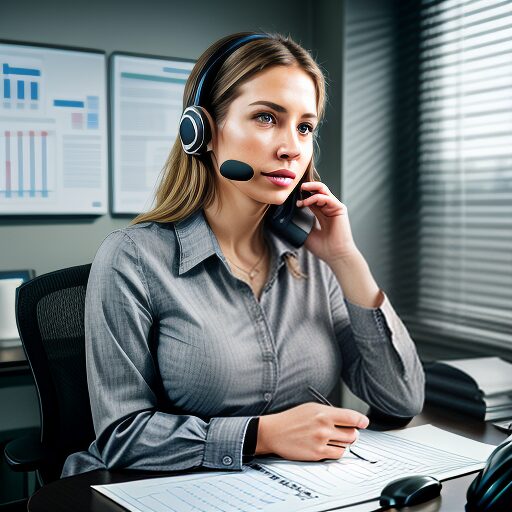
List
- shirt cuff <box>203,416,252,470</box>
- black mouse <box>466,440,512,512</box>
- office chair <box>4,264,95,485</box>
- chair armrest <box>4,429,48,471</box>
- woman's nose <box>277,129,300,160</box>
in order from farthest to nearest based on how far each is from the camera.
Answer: office chair <box>4,264,95,485</box>
chair armrest <box>4,429,48,471</box>
woman's nose <box>277,129,300,160</box>
shirt cuff <box>203,416,252,470</box>
black mouse <box>466,440,512,512</box>

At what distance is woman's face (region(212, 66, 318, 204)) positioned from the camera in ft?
3.75

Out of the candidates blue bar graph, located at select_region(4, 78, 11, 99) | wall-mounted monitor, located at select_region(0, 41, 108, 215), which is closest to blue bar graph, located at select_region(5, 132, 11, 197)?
wall-mounted monitor, located at select_region(0, 41, 108, 215)

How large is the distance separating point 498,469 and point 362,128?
1782 millimetres

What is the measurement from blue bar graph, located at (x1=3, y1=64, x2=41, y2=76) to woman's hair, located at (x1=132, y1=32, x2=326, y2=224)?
0.97m

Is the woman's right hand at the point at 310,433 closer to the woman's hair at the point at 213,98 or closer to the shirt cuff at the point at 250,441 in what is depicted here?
the shirt cuff at the point at 250,441

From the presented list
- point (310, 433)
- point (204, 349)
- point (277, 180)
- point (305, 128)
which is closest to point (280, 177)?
point (277, 180)

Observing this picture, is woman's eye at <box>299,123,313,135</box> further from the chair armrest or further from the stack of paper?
the chair armrest

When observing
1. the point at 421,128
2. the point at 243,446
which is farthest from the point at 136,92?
the point at 243,446

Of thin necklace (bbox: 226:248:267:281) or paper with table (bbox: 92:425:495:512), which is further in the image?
thin necklace (bbox: 226:248:267:281)

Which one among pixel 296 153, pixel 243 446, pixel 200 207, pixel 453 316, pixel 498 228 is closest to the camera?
pixel 243 446

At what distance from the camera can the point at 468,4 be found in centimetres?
213

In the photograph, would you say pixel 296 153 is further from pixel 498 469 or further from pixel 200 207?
pixel 498 469

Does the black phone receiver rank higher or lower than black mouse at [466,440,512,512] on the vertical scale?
higher

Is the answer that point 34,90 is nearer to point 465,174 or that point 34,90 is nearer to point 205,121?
point 205,121
